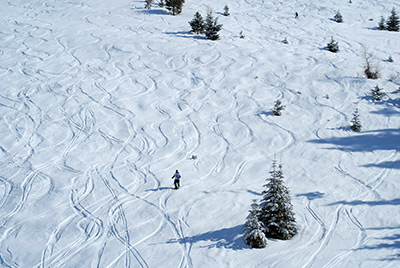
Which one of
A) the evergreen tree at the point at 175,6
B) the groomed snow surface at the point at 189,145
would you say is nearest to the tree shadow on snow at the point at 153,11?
the evergreen tree at the point at 175,6

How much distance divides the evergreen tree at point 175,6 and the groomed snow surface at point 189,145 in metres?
5.12

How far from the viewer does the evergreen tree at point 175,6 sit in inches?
1341

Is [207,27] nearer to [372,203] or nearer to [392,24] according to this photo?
[392,24]

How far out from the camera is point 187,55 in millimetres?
24891

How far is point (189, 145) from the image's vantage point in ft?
52.0

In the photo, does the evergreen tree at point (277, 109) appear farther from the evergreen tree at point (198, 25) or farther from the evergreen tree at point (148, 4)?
the evergreen tree at point (148, 4)

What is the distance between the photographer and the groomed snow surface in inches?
406

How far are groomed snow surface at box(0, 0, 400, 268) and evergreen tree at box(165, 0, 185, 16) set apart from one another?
5119 mm

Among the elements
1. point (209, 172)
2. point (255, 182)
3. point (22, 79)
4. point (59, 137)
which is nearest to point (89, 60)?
point (22, 79)

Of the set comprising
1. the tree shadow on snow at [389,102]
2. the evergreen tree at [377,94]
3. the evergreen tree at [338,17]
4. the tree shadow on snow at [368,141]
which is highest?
the evergreen tree at [338,17]

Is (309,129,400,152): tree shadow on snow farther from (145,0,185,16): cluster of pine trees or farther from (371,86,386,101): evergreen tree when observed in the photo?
(145,0,185,16): cluster of pine trees

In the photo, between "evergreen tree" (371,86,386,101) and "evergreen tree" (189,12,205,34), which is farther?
"evergreen tree" (189,12,205,34)

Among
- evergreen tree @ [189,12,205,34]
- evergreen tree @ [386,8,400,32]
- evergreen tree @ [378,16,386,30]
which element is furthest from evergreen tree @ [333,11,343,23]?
evergreen tree @ [189,12,205,34]

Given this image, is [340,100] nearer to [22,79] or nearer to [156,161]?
[156,161]
